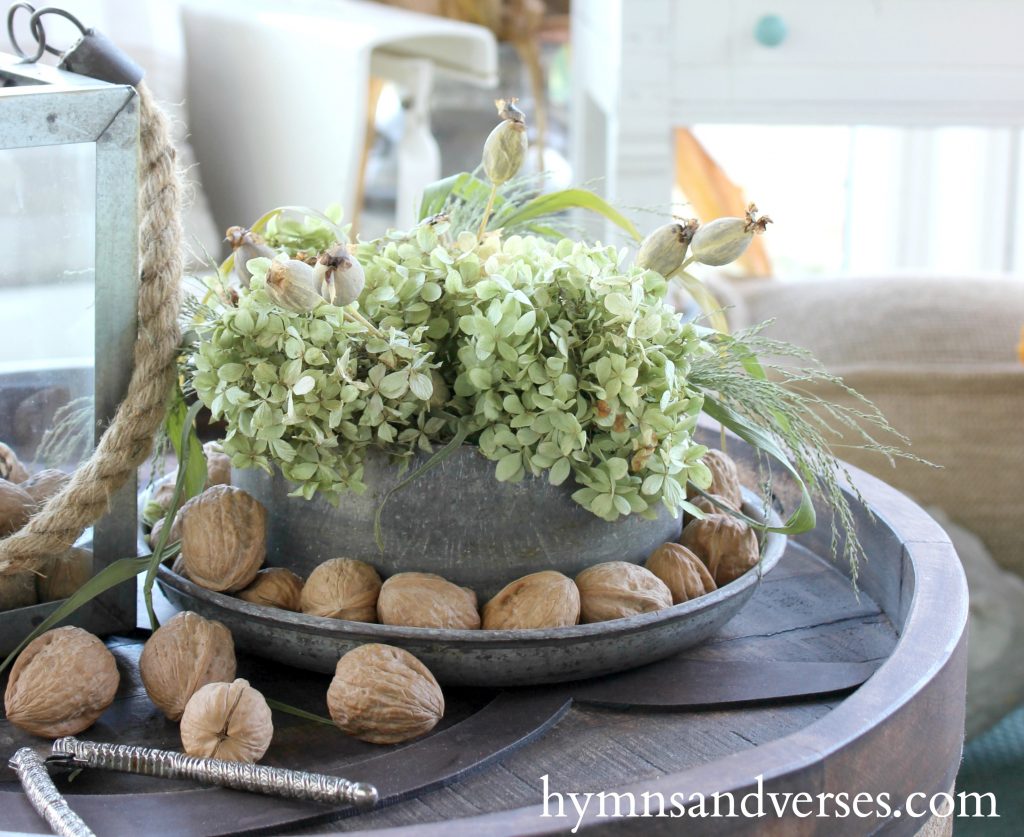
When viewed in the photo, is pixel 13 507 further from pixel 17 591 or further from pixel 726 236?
pixel 726 236

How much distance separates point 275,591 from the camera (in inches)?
24.2

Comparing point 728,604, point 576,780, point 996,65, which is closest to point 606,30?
point 996,65

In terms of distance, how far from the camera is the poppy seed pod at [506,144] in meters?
0.61

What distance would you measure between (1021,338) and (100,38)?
1197 millimetres

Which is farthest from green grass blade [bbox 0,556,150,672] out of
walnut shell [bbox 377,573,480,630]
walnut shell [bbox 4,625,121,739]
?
walnut shell [bbox 377,573,480,630]

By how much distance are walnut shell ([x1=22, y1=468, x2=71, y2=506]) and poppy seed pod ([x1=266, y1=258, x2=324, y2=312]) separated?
0.19m

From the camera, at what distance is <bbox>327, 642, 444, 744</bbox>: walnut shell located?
547 millimetres

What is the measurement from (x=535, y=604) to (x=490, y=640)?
34 mm

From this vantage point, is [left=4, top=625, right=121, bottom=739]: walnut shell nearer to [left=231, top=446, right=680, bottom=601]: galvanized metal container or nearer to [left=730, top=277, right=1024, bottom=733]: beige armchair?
[left=231, top=446, right=680, bottom=601]: galvanized metal container

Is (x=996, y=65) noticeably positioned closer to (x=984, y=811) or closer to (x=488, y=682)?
(x=984, y=811)

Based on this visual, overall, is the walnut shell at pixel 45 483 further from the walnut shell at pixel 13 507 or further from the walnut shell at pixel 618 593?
the walnut shell at pixel 618 593

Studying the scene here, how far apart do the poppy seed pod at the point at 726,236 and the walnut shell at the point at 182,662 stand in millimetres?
306

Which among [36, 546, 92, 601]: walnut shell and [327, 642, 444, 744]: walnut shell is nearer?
[327, 642, 444, 744]: walnut shell

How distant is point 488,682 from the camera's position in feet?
1.93
